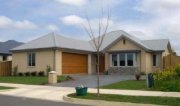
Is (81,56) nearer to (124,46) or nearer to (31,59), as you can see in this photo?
(124,46)

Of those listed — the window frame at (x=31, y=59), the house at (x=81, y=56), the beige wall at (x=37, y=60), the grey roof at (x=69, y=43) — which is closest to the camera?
the beige wall at (x=37, y=60)

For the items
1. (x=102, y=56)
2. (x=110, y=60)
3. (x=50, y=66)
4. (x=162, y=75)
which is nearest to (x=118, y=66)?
(x=110, y=60)

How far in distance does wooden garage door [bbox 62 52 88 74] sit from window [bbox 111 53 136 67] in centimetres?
359

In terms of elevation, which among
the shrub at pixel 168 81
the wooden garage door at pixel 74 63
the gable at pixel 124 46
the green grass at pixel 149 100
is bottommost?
the green grass at pixel 149 100

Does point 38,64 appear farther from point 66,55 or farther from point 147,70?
point 147,70

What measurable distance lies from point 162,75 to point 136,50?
1675 centimetres

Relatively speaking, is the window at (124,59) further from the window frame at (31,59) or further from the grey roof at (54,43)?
the window frame at (31,59)

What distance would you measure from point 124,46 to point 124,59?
1462mm

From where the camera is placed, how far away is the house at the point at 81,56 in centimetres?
3662

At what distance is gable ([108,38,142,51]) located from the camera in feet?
127

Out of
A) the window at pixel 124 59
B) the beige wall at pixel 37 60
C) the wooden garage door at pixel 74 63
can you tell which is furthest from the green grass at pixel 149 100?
the window at pixel 124 59

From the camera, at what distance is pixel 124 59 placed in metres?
39.1

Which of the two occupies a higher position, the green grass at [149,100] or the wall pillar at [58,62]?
the wall pillar at [58,62]

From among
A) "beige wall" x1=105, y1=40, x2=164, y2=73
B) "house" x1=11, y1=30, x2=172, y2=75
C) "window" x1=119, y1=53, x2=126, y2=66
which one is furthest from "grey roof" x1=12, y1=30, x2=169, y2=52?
"window" x1=119, y1=53, x2=126, y2=66
